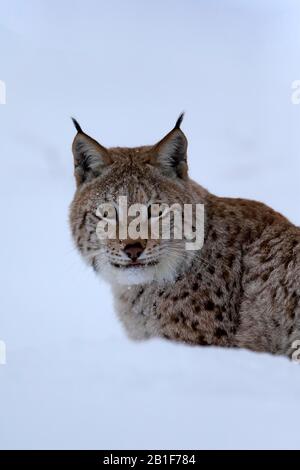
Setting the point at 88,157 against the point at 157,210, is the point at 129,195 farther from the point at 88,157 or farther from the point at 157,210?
the point at 88,157

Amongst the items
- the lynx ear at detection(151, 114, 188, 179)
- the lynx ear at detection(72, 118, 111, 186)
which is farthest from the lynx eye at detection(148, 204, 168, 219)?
the lynx ear at detection(72, 118, 111, 186)

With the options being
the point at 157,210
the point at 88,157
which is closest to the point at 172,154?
the point at 157,210

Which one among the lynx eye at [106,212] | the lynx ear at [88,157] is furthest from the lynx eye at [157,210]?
the lynx ear at [88,157]

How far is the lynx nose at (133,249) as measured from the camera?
17.1 feet

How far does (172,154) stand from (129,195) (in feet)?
1.65

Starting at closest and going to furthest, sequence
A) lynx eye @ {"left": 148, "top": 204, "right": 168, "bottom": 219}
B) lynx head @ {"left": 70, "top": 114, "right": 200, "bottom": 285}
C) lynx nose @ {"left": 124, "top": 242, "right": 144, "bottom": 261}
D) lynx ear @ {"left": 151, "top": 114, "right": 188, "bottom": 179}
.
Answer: lynx nose @ {"left": 124, "top": 242, "right": 144, "bottom": 261}, lynx head @ {"left": 70, "top": 114, "right": 200, "bottom": 285}, lynx eye @ {"left": 148, "top": 204, "right": 168, "bottom": 219}, lynx ear @ {"left": 151, "top": 114, "right": 188, "bottom": 179}

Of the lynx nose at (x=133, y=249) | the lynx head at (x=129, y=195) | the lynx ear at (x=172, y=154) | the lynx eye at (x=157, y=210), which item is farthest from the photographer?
the lynx ear at (x=172, y=154)

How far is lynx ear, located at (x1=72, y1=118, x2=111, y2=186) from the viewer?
5648 mm

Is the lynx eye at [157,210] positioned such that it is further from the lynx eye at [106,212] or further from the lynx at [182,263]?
the lynx eye at [106,212]

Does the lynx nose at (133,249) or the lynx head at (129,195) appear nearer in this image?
the lynx nose at (133,249)

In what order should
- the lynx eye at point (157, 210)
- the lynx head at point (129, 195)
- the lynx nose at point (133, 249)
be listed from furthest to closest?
1. the lynx eye at point (157, 210)
2. the lynx head at point (129, 195)
3. the lynx nose at point (133, 249)

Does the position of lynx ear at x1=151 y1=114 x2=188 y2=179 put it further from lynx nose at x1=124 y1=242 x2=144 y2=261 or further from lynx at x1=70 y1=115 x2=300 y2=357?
lynx nose at x1=124 y1=242 x2=144 y2=261

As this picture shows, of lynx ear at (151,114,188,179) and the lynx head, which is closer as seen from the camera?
the lynx head

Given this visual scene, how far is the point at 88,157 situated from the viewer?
5.77 meters
